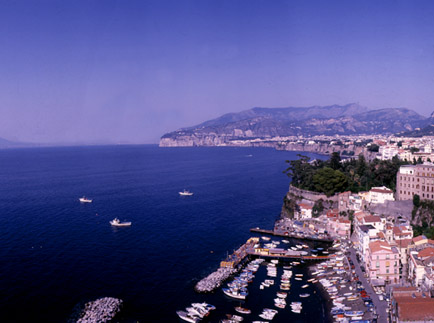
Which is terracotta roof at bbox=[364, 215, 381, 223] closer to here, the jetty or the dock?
the dock

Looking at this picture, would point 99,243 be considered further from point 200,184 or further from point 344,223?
point 200,184

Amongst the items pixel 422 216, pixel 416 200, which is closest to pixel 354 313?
pixel 422 216

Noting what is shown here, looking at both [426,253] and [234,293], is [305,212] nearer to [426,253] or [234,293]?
[426,253]

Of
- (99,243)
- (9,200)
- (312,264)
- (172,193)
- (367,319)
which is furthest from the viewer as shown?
(172,193)

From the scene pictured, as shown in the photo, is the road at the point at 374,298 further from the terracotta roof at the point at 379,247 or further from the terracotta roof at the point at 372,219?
the terracotta roof at the point at 372,219

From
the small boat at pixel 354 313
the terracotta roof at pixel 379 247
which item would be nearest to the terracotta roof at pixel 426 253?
the terracotta roof at pixel 379 247

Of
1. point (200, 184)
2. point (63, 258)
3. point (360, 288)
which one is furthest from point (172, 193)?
point (360, 288)

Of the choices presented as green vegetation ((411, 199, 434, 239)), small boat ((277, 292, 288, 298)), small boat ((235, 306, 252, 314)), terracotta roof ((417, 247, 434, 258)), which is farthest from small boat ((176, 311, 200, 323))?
green vegetation ((411, 199, 434, 239))
